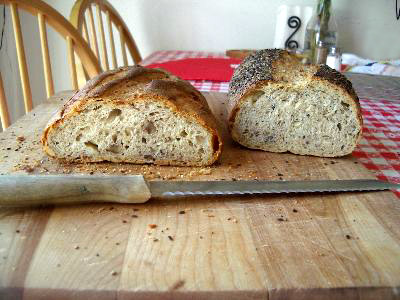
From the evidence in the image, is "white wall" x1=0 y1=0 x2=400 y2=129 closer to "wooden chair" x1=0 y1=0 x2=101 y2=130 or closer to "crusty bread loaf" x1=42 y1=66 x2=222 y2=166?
"wooden chair" x1=0 y1=0 x2=101 y2=130

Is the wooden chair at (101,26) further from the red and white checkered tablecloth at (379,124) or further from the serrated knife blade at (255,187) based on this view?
the serrated knife blade at (255,187)

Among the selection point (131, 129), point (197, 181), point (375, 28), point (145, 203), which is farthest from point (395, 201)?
point (375, 28)

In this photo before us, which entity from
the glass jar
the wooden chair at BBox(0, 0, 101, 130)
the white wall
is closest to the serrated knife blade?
the wooden chair at BBox(0, 0, 101, 130)

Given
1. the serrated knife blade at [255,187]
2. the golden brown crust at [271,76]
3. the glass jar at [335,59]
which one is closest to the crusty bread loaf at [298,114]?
the golden brown crust at [271,76]

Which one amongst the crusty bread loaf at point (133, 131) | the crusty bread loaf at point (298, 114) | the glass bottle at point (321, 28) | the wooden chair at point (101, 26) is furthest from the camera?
the glass bottle at point (321, 28)

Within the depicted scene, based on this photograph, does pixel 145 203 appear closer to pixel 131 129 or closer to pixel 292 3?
pixel 131 129

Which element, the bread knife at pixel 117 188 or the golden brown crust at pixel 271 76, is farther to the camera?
the golden brown crust at pixel 271 76
